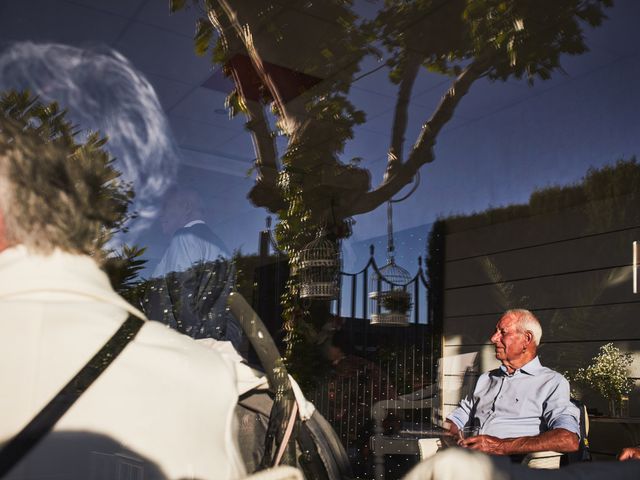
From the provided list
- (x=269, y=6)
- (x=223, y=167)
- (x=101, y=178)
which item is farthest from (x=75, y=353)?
(x=269, y=6)

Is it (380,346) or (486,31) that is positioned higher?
(486,31)

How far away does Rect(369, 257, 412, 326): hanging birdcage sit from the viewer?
4816 millimetres

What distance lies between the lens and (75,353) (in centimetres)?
104

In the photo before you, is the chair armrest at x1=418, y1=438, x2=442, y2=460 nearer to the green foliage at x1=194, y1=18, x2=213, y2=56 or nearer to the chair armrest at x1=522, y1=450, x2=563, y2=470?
the chair armrest at x1=522, y1=450, x2=563, y2=470

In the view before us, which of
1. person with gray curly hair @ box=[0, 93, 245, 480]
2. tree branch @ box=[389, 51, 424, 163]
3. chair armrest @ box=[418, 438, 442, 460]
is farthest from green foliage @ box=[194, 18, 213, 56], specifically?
tree branch @ box=[389, 51, 424, 163]

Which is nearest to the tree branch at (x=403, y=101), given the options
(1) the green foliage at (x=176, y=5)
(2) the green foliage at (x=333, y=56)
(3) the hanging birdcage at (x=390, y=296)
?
(2) the green foliage at (x=333, y=56)

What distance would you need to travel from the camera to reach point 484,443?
277 centimetres

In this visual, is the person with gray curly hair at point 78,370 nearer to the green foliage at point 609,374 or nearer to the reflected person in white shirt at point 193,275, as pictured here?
the reflected person in white shirt at point 193,275

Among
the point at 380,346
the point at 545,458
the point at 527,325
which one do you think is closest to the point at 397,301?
the point at 380,346

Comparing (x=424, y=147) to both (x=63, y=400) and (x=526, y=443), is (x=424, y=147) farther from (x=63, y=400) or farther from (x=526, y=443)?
(x=63, y=400)

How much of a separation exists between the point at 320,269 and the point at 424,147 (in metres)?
1.56

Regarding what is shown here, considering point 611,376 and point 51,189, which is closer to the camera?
point 51,189

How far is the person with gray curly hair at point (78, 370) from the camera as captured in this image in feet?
3.33

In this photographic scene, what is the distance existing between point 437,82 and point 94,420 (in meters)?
3.52
